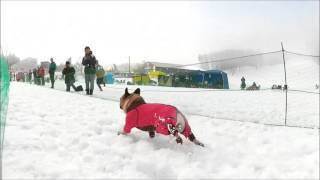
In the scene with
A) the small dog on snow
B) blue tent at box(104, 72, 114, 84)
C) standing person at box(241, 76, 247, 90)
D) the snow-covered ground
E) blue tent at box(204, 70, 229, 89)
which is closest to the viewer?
the snow-covered ground

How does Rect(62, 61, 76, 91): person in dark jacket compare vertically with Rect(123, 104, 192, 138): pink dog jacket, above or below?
above

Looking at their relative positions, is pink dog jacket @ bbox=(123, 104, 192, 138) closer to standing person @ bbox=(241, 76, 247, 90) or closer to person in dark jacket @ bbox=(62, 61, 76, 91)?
standing person @ bbox=(241, 76, 247, 90)

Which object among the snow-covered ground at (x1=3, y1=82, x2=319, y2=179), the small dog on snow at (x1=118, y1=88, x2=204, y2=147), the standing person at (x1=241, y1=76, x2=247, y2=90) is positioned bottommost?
the snow-covered ground at (x1=3, y1=82, x2=319, y2=179)

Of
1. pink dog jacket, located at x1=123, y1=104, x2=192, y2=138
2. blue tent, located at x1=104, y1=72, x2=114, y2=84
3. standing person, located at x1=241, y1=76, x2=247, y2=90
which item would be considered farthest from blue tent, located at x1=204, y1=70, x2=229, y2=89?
blue tent, located at x1=104, y1=72, x2=114, y2=84

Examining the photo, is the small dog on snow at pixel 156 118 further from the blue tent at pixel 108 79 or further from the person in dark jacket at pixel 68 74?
the blue tent at pixel 108 79

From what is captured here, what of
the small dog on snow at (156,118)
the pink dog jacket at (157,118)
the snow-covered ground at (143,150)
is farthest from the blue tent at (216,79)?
the pink dog jacket at (157,118)

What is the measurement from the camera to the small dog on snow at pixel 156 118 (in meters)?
6.48

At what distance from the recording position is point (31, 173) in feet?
17.7

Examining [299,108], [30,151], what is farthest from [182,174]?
[299,108]

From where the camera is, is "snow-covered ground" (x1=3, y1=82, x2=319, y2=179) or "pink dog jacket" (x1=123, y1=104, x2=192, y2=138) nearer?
"snow-covered ground" (x1=3, y1=82, x2=319, y2=179)

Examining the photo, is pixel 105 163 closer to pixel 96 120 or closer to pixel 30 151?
pixel 30 151

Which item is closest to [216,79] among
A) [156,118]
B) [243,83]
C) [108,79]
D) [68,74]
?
[243,83]

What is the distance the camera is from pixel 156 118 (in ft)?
22.0

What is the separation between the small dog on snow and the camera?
6.48m
